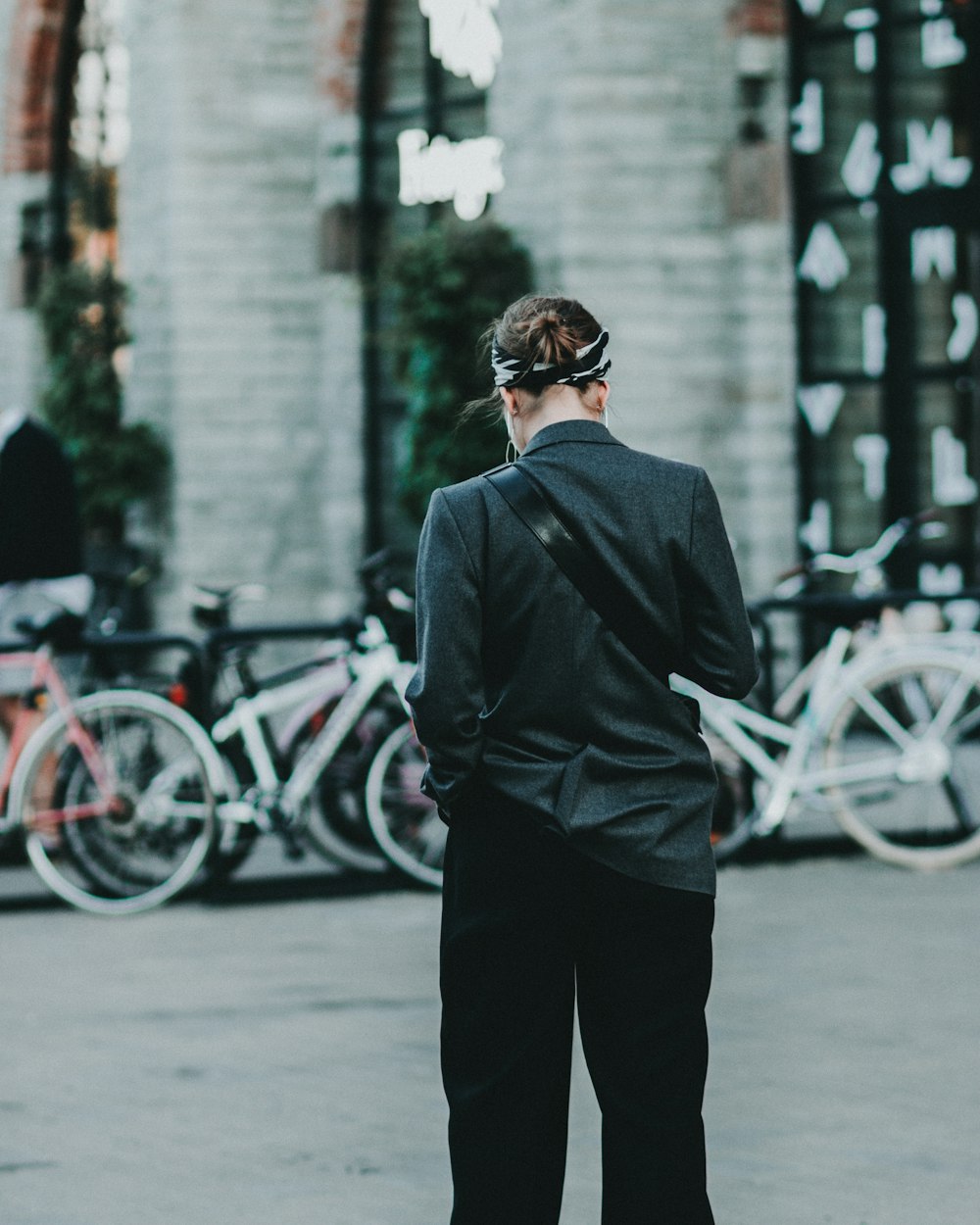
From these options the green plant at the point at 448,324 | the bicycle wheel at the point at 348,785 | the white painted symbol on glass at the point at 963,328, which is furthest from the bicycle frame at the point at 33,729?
the white painted symbol on glass at the point at 963,328

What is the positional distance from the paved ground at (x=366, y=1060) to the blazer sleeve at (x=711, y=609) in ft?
4.39

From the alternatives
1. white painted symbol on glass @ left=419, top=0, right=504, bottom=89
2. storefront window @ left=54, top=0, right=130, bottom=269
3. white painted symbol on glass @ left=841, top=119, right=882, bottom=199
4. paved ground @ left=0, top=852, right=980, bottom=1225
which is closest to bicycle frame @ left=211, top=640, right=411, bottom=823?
paved ground @ left=0, top=852, right=980, bottom=1225

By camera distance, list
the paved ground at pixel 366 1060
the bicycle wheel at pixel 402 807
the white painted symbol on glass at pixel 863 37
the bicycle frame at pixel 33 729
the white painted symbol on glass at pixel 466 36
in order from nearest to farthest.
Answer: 1. the paved ground at pixel 366 1060
2. the bicycle frame at pixel 33 729
3. the bicycle wheel at pixel 402 807
4. the white painted symbol on glass at pixel 863 37
5. the white painted symbol on glass at pixel 466 36

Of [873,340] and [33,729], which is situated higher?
[873,340]

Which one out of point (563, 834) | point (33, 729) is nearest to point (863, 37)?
point (33, 729)

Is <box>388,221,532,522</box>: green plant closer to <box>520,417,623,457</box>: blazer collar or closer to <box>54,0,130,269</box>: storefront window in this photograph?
<box>54,0,130,269</box>: storefront window

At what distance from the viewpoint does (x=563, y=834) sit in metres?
3.06

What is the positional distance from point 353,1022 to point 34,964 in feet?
4.76

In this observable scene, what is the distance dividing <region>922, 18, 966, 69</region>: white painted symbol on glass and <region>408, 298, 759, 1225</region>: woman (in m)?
9.81

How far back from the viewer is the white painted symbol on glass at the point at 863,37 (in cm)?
1238

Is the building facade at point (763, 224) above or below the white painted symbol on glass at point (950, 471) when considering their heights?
above

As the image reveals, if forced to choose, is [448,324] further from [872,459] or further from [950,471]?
[950,471]

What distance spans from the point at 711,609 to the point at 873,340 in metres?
9.55

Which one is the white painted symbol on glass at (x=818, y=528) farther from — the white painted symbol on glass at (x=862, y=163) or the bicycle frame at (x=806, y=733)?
the bicycle frame at (x=806, y=733)
